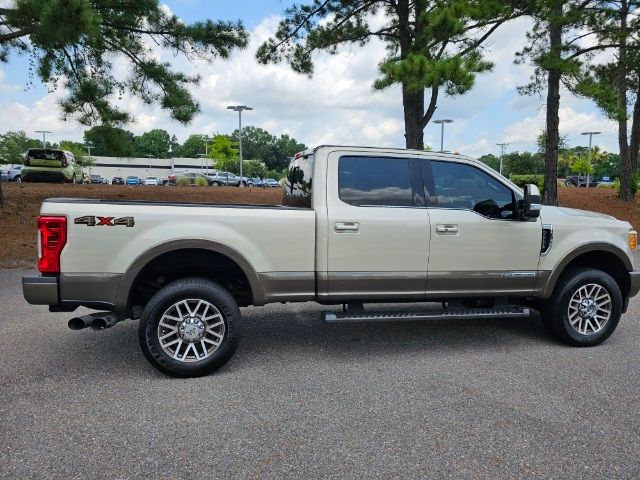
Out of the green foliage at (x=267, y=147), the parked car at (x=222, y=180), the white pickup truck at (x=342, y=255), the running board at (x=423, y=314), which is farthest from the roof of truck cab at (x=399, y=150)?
the green foliage at (x=267, y=147)

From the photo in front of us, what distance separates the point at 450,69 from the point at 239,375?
7645 millimetres

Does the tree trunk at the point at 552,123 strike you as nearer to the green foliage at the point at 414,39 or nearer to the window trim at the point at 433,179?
the green foliage at the point at 414,39

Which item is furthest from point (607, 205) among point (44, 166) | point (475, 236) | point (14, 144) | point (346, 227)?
point (14, 144)

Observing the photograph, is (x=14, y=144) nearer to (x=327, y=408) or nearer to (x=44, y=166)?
(x=44, y=166)

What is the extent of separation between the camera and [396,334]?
543 centimetres

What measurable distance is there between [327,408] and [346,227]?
1577 mm

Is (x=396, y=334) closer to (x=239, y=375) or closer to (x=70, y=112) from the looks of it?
(x=239, y=375)

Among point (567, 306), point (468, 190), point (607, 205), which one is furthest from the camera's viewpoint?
point (607, 205)

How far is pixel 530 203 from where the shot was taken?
462cm

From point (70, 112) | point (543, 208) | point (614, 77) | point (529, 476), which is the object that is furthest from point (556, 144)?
point (529, 476)

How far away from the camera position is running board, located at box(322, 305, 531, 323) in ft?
14.7

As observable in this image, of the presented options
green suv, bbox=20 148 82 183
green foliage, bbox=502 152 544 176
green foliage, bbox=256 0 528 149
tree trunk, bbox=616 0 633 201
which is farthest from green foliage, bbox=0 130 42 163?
green foliage, bbox=502 152 544 176

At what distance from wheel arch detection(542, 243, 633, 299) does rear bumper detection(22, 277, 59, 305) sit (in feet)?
14.6

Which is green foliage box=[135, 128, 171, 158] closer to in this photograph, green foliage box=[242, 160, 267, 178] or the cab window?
green foliage box=[242, 160, 267, 178]
